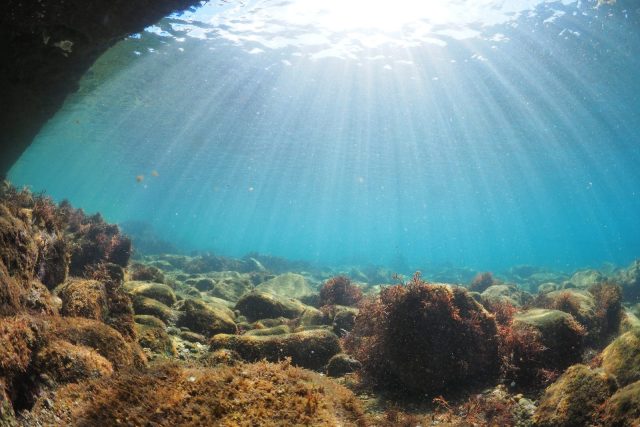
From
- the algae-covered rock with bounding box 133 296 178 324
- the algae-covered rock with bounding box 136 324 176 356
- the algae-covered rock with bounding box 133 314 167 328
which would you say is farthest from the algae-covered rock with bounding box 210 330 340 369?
the algae-covered rock with bounding box 133 296 178 324

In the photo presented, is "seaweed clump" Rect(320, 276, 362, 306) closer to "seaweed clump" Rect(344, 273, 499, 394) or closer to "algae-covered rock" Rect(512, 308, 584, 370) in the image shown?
"seaweed clump" Rect(344, 273, 499, 394)

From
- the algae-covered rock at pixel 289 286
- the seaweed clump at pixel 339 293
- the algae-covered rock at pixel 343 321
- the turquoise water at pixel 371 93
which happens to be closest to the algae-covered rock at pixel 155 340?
the algae-covered rock at pixel 343 321

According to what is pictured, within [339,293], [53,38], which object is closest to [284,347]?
[339,293]

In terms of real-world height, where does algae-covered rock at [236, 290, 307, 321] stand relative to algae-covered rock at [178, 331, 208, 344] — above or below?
below

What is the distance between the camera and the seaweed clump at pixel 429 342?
5.68 meters

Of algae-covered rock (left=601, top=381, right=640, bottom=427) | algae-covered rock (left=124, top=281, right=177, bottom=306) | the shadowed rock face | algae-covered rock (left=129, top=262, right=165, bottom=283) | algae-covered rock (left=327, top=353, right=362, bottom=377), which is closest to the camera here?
algae-covered rock (left=601, top=381, right=640, bottom=427)

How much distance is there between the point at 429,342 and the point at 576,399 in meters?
2.17

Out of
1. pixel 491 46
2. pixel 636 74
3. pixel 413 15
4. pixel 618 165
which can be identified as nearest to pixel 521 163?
pixel 618 165

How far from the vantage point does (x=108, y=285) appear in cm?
689

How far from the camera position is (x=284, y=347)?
21.8 feet

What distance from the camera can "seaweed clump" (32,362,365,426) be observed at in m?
2.95

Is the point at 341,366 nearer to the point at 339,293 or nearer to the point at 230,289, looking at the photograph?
the point at 339,293

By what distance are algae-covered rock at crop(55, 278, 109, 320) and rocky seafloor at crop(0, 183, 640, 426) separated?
22mm

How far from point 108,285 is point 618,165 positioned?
59.2m
